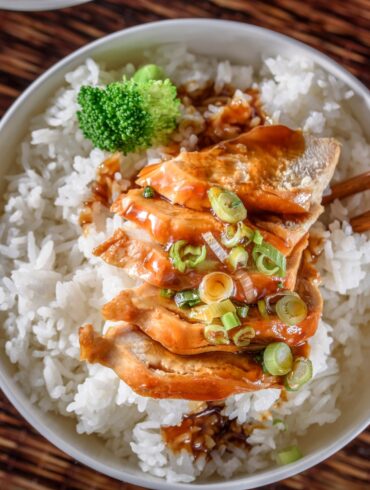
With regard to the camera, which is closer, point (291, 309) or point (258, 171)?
point (291, 309)

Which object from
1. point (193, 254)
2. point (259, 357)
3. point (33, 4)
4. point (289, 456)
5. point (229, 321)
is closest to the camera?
point (229, 321)

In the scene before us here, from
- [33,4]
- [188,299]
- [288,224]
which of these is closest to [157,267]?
[188,299]

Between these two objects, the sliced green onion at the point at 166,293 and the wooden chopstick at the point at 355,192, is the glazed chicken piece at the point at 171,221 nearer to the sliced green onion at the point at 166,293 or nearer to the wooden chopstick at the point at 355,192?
the sliced green onion at the point at 166,293

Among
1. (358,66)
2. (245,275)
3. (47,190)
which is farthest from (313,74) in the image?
(47,190)

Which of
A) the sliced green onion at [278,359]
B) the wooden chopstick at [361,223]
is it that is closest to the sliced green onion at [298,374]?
the sliced green onion at [278,359]

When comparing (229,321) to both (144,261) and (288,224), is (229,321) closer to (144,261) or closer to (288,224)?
(144,261)

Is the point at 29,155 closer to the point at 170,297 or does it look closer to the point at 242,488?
the point at 170,297
